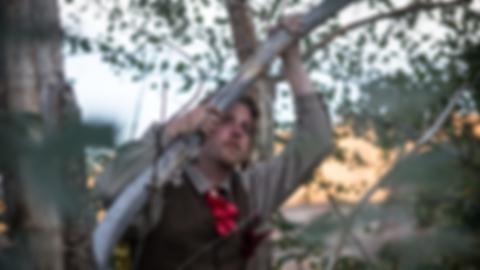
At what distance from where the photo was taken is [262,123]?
395 centimetres

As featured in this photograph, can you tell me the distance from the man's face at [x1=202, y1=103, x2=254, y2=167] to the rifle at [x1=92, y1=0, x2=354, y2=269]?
2.10ft

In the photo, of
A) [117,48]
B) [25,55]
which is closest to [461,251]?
[25,55]

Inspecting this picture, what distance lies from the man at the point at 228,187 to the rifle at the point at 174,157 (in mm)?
70

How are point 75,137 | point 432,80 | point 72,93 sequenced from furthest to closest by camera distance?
point 432,80, point 72,93, point 75,137

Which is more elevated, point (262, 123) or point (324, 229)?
point (324, 229)

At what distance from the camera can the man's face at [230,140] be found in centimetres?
295

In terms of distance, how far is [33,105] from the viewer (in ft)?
3.22

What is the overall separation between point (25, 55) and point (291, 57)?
205 centimetres

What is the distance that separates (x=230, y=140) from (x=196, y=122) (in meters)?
1.07

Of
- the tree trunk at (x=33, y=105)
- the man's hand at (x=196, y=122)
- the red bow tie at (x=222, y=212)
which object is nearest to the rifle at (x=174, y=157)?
the man's hand at (x=196, y=122)

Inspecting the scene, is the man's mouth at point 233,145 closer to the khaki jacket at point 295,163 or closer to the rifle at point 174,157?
the khaki jacket at point 295,163

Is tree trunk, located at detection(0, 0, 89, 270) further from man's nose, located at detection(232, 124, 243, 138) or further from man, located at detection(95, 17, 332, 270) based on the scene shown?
man's nose, located at detection(232, 124, 243, 138)

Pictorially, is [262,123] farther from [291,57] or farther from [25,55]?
[25,55]

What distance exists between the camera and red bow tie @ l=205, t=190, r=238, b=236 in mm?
2652
